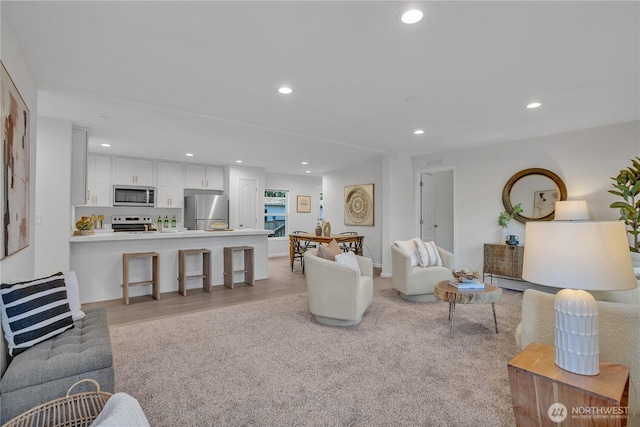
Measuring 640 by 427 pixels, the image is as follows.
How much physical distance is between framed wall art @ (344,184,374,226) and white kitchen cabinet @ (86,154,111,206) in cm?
516

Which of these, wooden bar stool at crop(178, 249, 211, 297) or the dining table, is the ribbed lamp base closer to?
wooden bar stool at crop(178, 249, 211, 297)

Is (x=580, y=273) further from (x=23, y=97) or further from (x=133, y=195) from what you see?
(x=133, y=195)

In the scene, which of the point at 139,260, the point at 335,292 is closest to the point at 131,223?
the point at 139,260

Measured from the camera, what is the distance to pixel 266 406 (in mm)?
1963

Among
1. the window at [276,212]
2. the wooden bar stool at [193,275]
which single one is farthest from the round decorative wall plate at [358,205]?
the wooden bar stool at [193,275]

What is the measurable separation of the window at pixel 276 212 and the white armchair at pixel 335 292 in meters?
5.56

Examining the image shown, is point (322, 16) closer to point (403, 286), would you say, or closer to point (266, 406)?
point (266, 406)

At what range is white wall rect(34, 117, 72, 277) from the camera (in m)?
3.73

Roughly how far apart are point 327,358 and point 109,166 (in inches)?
227

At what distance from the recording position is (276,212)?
901 centimetres

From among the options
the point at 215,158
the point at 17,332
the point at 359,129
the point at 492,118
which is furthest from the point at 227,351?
the point at 215,158

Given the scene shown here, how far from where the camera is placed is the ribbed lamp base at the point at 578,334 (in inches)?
55.2

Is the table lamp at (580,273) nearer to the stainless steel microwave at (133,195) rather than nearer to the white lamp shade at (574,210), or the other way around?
the white lamp shade at (574,210)

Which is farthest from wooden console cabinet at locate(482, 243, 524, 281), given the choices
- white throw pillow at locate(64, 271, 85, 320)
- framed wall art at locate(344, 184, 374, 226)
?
white throw pillow at locate(64, 271, 85, 320)
